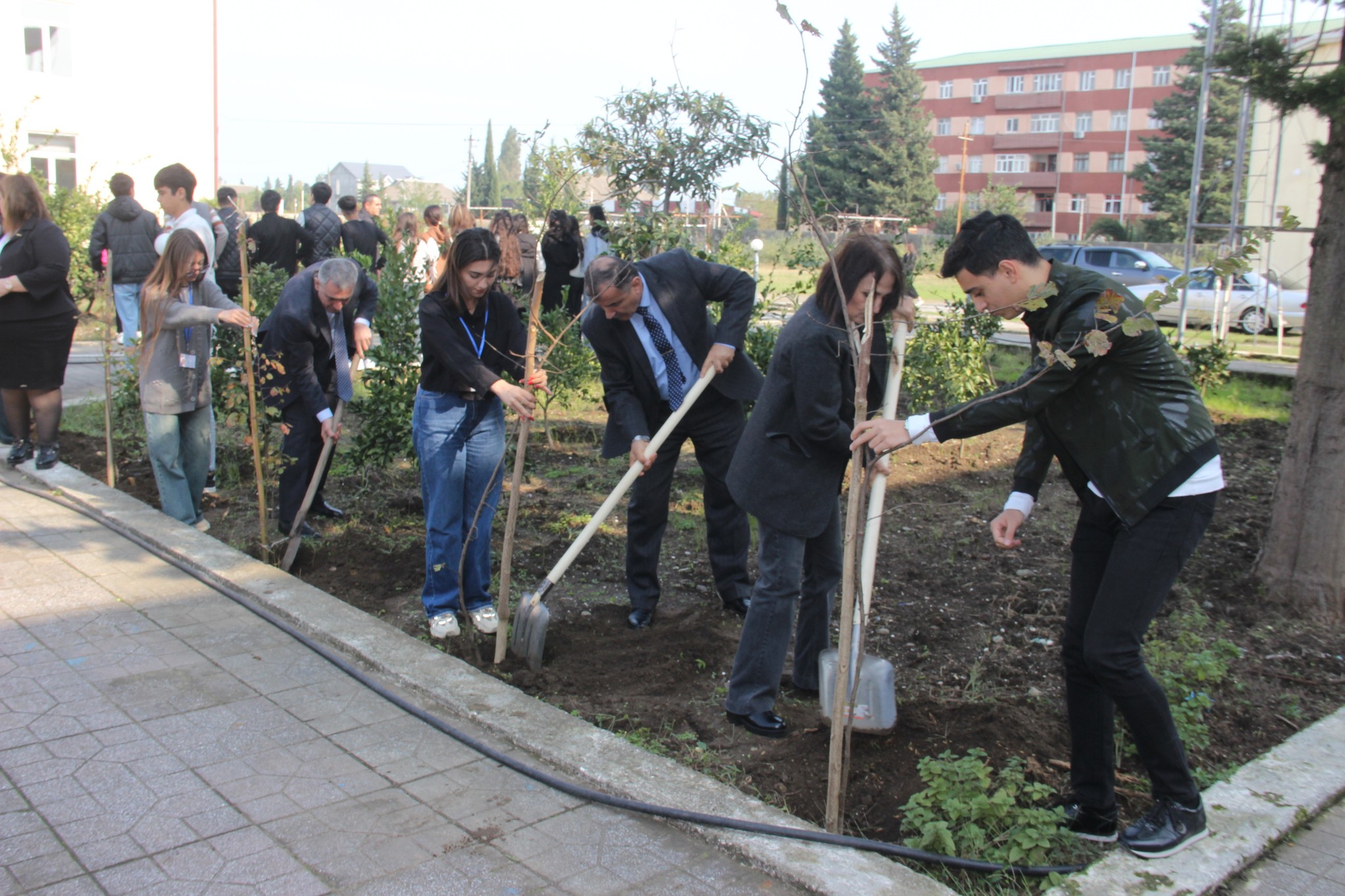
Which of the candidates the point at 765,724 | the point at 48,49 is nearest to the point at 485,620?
the point at 765,724

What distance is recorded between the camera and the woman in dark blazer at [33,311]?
5996 millimetres

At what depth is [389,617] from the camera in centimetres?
451

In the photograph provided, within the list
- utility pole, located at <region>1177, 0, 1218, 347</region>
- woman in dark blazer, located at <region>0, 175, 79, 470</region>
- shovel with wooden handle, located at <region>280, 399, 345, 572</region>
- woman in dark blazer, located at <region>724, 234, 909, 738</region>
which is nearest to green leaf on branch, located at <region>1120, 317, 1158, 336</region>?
woman in dark blazer, located at <region>724, 234, 909, 738</region>

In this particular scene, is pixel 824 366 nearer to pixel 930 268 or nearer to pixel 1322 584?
pixel 1322 584

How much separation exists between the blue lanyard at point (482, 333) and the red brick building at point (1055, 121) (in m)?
57.8

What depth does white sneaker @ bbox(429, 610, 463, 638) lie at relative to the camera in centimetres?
423

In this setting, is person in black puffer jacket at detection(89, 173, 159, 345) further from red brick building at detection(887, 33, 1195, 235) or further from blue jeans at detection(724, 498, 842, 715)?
red brick building at detection(887, 33, 1195, 235)

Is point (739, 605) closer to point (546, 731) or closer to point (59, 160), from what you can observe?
point (546, 731)

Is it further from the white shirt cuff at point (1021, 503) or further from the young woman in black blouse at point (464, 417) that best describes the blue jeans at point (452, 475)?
the white shirt cuff at point (1021, 503)

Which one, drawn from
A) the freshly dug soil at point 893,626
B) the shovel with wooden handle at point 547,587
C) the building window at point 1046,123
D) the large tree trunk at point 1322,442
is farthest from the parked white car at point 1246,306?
the building window at point 1046,123

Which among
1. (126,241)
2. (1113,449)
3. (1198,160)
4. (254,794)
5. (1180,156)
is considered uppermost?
(1180,156)

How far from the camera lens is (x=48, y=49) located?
2370 centimetres

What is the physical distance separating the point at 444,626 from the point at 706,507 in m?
1.26

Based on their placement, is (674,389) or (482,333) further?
(674,389)
